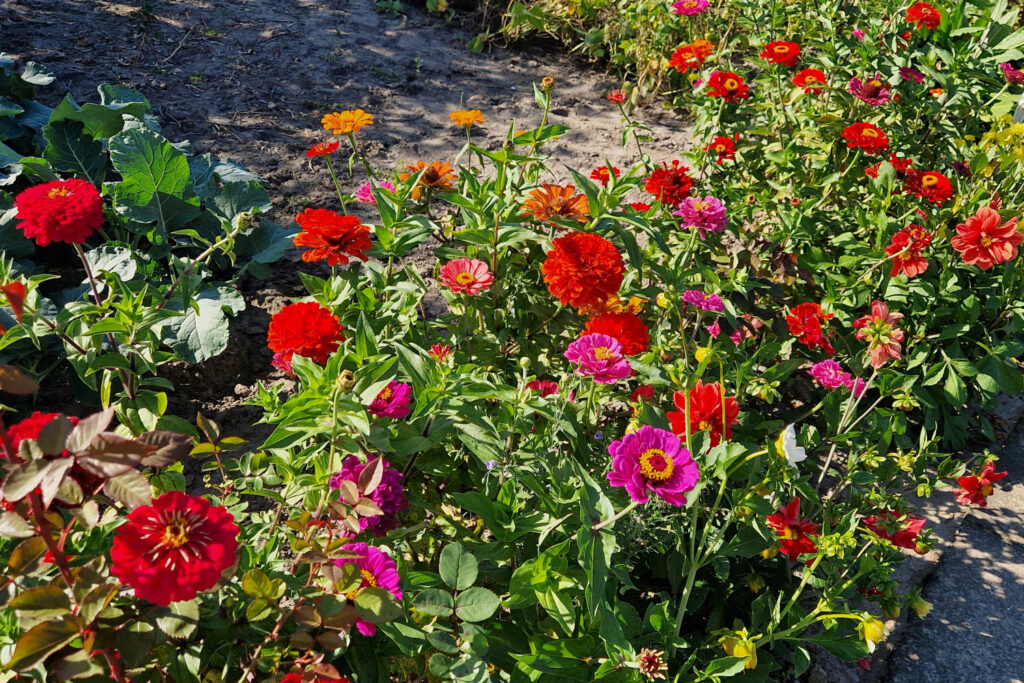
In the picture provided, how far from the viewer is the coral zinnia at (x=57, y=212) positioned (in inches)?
53.9

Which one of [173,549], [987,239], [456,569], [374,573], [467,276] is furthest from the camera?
[987,239]

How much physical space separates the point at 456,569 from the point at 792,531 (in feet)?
2.24

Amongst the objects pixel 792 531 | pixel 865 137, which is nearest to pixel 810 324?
pixel 865 137

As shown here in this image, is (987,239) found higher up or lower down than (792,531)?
higher up

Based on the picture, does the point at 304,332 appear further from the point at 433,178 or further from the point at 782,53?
the point at 782,53

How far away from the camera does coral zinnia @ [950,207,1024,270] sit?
5.88ft

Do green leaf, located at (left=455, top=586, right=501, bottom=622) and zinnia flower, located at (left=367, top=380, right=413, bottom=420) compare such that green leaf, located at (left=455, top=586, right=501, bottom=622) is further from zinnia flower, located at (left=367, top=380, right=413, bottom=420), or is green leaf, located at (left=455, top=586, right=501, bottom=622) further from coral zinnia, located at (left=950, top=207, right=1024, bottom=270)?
coral zinnia, located at (left=950, top=207, right=1024, bottom=270)

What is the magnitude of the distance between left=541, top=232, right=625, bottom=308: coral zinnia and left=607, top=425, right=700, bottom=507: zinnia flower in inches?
16.0

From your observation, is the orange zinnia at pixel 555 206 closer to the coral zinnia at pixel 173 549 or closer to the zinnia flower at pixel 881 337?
the zinnia flower at pixel 881 337

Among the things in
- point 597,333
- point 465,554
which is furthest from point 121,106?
point 465,554

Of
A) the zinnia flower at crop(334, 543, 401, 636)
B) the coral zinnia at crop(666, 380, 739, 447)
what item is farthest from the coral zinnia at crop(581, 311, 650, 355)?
the zinnia flower at crop(334, 543, 401, 636)

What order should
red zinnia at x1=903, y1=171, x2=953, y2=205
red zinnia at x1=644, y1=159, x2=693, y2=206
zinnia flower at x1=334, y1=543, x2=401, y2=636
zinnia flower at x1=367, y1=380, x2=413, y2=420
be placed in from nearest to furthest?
zinnia flower at x1=334, y1=543, x2=401, y2=636 → zinnia flower at x1=367, y1=380, x2=413, y2=420 → red zinnia at x1=644, y1=159, x2=693, y2=206 → red zinnia at x1=903, y1=171, x2=953, y2=205

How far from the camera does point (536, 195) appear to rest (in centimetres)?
165

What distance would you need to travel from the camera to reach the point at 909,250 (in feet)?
6.57
